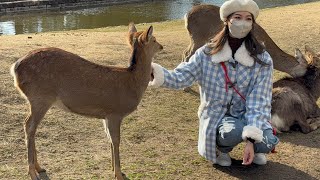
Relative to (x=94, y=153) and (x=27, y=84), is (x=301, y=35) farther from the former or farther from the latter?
(x=27, y=84)

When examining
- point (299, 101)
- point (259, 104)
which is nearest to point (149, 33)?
point (259, 104)

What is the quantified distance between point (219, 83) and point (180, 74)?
37 centimetres

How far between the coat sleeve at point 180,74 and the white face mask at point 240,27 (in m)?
0.39

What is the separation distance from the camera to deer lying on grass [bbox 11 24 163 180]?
3.87 metres

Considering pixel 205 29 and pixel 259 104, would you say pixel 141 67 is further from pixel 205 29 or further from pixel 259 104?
pixel 205 29

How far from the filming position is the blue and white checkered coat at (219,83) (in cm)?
420

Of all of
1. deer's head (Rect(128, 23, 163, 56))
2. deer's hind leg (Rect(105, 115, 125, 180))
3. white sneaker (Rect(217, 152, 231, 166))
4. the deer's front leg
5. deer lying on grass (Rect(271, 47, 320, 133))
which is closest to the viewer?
deer's hind leg (Rect(105, 115, 125, 180))

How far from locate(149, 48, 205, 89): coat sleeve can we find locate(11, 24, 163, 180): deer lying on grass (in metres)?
0.11

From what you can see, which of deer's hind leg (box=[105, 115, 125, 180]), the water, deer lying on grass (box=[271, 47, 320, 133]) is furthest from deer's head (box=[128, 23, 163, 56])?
the water

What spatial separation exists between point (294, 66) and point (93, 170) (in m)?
3.57

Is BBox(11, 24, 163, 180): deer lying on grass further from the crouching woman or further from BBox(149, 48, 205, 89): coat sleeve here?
the crouching woman

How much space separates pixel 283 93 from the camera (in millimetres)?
5500

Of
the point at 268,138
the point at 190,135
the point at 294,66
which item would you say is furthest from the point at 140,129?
the point at 294,66

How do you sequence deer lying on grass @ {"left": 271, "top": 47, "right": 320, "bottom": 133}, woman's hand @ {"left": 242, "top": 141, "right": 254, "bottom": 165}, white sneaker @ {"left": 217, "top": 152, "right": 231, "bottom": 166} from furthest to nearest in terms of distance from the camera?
deer lying on grass @ {"left": 271, "top": 47, "right": 320, "bottom": 133} < white sneaker @ {"left": 217, "top": 152, "right": 231, "bottom": 166} < woman's hand @ {"left": 242, "top": 141, "right": 254, "bottom": 165}
